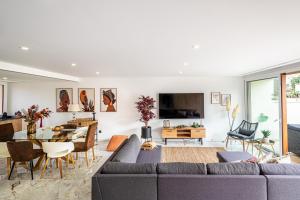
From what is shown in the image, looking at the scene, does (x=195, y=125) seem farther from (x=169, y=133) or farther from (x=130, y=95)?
(x=130, y=95)

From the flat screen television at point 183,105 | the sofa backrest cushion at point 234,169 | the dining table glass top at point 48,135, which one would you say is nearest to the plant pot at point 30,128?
the dining table glass top at point 48,135

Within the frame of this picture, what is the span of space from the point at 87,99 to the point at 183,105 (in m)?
3.64

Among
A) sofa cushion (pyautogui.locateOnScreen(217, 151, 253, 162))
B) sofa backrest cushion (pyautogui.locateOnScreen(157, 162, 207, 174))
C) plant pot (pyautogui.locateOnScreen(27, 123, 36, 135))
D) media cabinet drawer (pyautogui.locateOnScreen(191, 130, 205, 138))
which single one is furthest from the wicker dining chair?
media cabinet drawer (pyautogui.locateOnScreen(191, 130, 205, 138))

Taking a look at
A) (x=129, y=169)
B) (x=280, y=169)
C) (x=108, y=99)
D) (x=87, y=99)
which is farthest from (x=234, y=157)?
(x=87, y=99)

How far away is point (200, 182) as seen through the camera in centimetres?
203

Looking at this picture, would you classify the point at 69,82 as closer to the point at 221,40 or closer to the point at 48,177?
the point at 48,177

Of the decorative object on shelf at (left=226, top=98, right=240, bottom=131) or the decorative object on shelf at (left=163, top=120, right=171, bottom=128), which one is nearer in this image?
the decorative object on shelf at (left=226, top=98, right=240, bottom=131)

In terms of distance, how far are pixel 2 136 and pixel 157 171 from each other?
4144 millimetres

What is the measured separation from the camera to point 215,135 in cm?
643

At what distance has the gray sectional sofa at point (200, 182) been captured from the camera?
1.98 m

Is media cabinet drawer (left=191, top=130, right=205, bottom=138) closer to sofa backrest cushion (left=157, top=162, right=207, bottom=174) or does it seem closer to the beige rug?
the beige rug

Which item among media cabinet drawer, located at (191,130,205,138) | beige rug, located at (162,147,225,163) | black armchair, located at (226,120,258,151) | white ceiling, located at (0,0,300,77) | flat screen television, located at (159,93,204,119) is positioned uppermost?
white ceiling, located at (0,0,300,77)

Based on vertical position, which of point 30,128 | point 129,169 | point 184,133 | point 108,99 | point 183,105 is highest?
point 108,99

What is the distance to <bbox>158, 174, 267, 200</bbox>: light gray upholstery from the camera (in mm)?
1985
